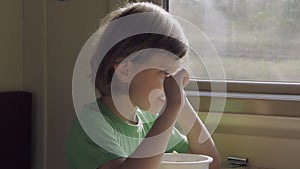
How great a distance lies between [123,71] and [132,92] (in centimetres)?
5

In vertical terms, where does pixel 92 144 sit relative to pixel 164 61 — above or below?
below

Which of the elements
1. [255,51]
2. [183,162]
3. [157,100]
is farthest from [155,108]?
[255,51]

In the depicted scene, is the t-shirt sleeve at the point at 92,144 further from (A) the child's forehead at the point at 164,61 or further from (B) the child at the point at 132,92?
(A) the child's forehead at the point at 164,61

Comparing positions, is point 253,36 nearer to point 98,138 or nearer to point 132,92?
point 132,92

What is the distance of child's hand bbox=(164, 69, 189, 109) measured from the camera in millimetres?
896

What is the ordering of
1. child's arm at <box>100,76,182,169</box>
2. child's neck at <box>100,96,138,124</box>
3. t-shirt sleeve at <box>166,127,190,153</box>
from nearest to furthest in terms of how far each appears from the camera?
1. child's arm at <box>100,76,182,169</box>
2. child's neck at <box>100,96,138,124</box>
3. t-shirt sleeve at <box>166,127,190,153</box>

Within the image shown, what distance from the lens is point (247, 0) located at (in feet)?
4.03

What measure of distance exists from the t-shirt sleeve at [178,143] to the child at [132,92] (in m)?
0.10

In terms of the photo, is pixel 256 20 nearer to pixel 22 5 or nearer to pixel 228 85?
pixel 228 85

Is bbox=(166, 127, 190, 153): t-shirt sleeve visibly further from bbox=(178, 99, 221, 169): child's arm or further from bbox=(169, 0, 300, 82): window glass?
bbox=(169, 0, 300, 82): window glass

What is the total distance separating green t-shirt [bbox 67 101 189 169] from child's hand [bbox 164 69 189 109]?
0.45ft

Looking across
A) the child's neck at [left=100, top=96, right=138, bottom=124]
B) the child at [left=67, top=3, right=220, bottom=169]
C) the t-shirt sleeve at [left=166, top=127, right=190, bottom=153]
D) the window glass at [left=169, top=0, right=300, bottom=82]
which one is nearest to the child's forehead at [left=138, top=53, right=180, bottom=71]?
the child at [left=67, top=3, right=220, bottom=169]

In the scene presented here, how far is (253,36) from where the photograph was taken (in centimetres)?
123

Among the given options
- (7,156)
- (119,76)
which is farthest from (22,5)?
(119,76)
